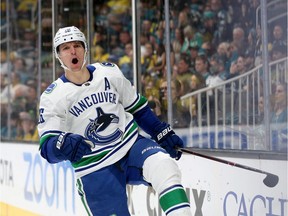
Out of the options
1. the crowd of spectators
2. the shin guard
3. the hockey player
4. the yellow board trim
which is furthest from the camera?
the yellow board trim

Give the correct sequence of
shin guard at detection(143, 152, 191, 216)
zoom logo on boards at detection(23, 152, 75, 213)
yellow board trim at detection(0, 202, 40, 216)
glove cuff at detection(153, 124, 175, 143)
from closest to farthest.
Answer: shin guard at detection(143, 152, 191, 216)
glove cuff at detection(153, 124, 175, 143)
zoom logo on boards at detection(23, 152, 75, 213)
yellow board trim at detection(0, 202, 40, 216)

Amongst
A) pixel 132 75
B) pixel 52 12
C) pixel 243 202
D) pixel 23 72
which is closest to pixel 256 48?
pixel 243 202

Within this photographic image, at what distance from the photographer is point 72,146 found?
130 inches

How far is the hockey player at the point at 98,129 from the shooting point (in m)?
3.52

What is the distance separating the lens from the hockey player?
3.52m

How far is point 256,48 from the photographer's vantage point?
3936mm

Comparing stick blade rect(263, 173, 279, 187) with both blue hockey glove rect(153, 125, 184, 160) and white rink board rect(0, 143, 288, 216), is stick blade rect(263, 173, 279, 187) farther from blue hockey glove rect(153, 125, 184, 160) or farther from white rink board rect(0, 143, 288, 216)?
blue hockey glove rect(153, 125, 184, 160)

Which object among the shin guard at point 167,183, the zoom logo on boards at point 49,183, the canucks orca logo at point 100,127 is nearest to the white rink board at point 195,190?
the zoom logo on boards at point 49,183

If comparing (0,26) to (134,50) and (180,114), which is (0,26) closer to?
(134,50)

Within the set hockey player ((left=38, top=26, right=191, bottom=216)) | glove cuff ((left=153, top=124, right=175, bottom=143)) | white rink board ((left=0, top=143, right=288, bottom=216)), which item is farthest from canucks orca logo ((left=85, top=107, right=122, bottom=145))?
white rink board ((left=0, top=143, right=288, bottom=216))

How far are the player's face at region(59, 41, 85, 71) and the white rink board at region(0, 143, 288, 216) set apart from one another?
37.2 inches

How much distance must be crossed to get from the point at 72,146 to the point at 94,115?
0.95 ft

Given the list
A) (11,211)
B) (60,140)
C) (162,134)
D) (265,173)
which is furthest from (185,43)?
(11,211)

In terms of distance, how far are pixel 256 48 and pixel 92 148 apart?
100 centimetres
